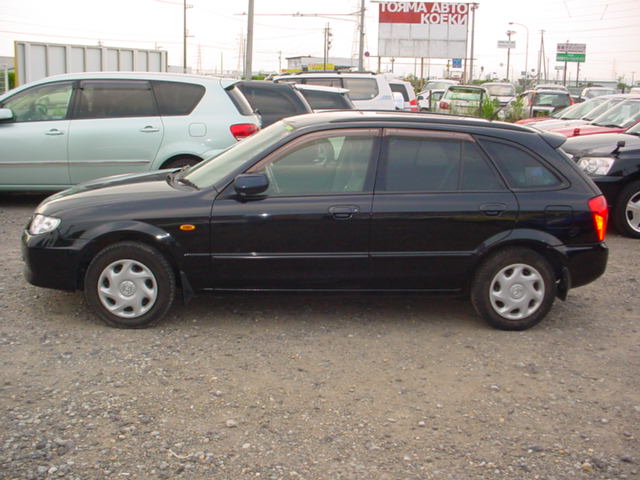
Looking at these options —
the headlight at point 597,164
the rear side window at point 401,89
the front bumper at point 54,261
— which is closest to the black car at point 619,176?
the headlight at point 597,164

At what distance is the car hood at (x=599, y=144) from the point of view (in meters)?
9.48

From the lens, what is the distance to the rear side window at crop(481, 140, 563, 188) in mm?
5621

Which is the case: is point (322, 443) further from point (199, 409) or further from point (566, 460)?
point (566, 460)

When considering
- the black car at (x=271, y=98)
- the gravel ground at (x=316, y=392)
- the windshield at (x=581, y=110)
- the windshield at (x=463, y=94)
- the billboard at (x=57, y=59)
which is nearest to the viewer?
the gravel ground at (x=316, y=392)

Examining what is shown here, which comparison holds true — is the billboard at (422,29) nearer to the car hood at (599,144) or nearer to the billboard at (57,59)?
the billboard at (57,59)

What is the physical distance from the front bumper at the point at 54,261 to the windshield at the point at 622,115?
382 inches

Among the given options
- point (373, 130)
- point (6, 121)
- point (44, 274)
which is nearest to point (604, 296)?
point (373, 130)

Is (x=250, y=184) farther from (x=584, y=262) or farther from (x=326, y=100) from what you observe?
(x=326, y=100)

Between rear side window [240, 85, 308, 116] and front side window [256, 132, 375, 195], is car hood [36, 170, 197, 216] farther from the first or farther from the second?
rear side window [240, 85, 308, 116]

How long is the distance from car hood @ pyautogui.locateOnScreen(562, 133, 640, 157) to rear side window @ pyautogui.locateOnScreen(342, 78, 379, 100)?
30.2ft

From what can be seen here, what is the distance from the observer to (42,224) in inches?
217

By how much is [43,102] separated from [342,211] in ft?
19.3

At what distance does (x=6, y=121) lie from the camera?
383 inches

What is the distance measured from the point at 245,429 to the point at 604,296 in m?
3.91
